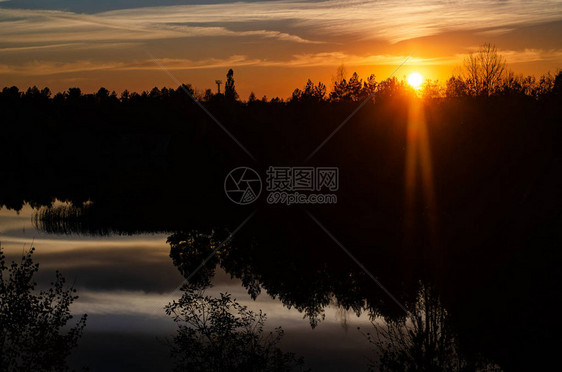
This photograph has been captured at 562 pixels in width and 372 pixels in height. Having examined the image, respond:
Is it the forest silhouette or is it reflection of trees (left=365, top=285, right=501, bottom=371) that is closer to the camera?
reflection of trees (left=365, top=285, right=501, bottom=371)

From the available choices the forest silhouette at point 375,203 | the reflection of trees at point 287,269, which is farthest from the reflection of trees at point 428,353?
the reflection of trees at point 287,269

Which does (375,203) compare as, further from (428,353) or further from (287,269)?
(428,353)

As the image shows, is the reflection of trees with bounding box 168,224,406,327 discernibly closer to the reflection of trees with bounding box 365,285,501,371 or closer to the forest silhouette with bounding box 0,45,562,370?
the forest silhouette with bounding box 0,45,562,370

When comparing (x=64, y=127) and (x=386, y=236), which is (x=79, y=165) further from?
(x=386, y=236)

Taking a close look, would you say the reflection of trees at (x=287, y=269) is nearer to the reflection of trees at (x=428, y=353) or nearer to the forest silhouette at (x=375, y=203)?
the forest silhouette at (x=375, y=203)

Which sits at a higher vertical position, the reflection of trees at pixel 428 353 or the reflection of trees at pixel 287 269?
the reflection of trees at pixel 287 269

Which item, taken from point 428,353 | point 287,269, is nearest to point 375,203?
point 287,269

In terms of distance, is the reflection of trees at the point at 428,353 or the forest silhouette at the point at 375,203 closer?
the reflection of trees at the point at 428,353

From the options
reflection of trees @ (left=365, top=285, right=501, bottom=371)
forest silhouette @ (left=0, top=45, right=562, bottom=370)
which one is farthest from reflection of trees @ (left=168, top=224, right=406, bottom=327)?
reflection of trees @ (left=365, top=285, right=501, bottom=371)

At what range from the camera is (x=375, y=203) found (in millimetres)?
57000

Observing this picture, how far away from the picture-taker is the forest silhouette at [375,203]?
34.9 m

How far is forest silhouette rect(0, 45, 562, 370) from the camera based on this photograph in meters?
34.9

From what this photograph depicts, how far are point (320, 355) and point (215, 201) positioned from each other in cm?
4001

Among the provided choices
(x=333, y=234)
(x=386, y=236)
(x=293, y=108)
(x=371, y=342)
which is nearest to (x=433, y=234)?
(x=386, y=236)
